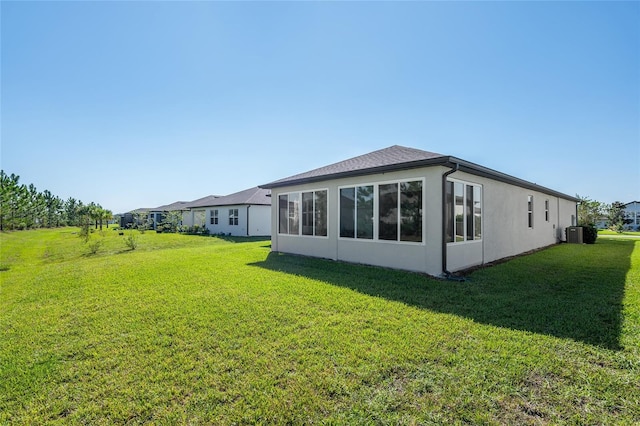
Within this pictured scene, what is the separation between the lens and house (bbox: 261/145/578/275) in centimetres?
715

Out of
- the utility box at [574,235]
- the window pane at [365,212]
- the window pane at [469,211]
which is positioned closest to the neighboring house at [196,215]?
the window pane at [365,212]

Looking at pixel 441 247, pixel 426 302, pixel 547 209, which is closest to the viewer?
pixel 426 302

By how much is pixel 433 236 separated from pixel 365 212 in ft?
6.97

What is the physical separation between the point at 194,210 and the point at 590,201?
3911cm

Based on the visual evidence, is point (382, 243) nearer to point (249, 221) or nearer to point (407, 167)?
point (407, 167)

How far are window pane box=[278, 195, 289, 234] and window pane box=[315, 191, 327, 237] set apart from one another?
173 cm

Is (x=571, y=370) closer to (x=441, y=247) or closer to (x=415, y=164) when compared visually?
(x=441, y=247)

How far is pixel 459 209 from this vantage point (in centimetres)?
779

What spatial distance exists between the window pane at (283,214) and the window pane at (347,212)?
2.92 metres

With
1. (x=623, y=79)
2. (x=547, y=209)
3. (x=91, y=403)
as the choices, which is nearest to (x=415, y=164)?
(x=91, y=403)

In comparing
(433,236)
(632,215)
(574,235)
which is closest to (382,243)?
(433,236)

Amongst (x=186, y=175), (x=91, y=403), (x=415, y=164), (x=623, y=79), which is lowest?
(x=91, y=403)

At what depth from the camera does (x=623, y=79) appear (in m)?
10.1

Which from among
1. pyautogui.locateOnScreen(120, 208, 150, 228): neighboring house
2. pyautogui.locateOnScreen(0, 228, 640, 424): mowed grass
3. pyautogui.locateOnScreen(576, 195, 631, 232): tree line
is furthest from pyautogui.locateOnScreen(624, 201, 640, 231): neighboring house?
pyautogui.locateOnScreen(120, 208, 150, 228): neighboring house
